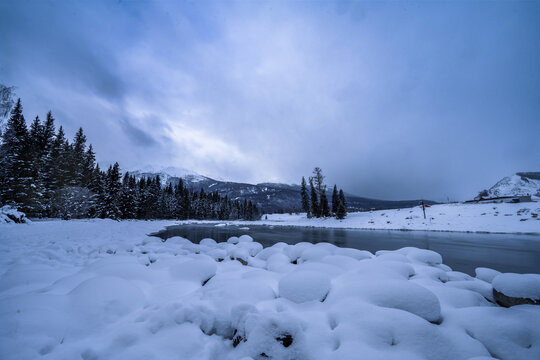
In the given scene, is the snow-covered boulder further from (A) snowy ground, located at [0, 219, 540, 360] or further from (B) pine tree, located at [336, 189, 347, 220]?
(B) pine tree, located at [336, 189, 347, 220]

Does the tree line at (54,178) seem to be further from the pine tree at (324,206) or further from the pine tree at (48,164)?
the pine tree at (324,206)

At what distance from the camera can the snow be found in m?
3.25

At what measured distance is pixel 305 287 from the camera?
368 centimetres

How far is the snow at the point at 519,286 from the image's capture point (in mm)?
3246

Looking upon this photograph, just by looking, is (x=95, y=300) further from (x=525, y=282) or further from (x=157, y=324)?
(x=525, y=282)

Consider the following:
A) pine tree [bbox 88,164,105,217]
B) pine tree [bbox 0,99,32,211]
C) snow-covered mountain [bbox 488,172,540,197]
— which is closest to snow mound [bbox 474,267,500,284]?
pine tree [bbox 0,99,32,211]

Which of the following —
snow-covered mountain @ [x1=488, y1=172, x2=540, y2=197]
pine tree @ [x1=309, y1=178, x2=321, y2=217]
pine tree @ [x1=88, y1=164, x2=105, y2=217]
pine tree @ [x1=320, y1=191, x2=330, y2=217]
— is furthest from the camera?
snow-covered mountain @ [x1=488, y1=172, x2=540, y2=197]

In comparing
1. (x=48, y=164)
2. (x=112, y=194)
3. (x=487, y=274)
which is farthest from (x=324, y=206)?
(x=48, y=164)

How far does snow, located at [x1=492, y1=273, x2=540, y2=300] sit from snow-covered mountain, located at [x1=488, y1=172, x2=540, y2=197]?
554ft

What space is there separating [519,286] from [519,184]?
664ft

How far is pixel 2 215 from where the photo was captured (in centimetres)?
1333

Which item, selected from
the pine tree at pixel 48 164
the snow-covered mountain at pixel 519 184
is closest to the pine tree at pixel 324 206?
the pine tree at pixel 48 164

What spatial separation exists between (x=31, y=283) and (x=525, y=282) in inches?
355

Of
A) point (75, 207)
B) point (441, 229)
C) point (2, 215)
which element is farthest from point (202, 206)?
point (441, 229)
